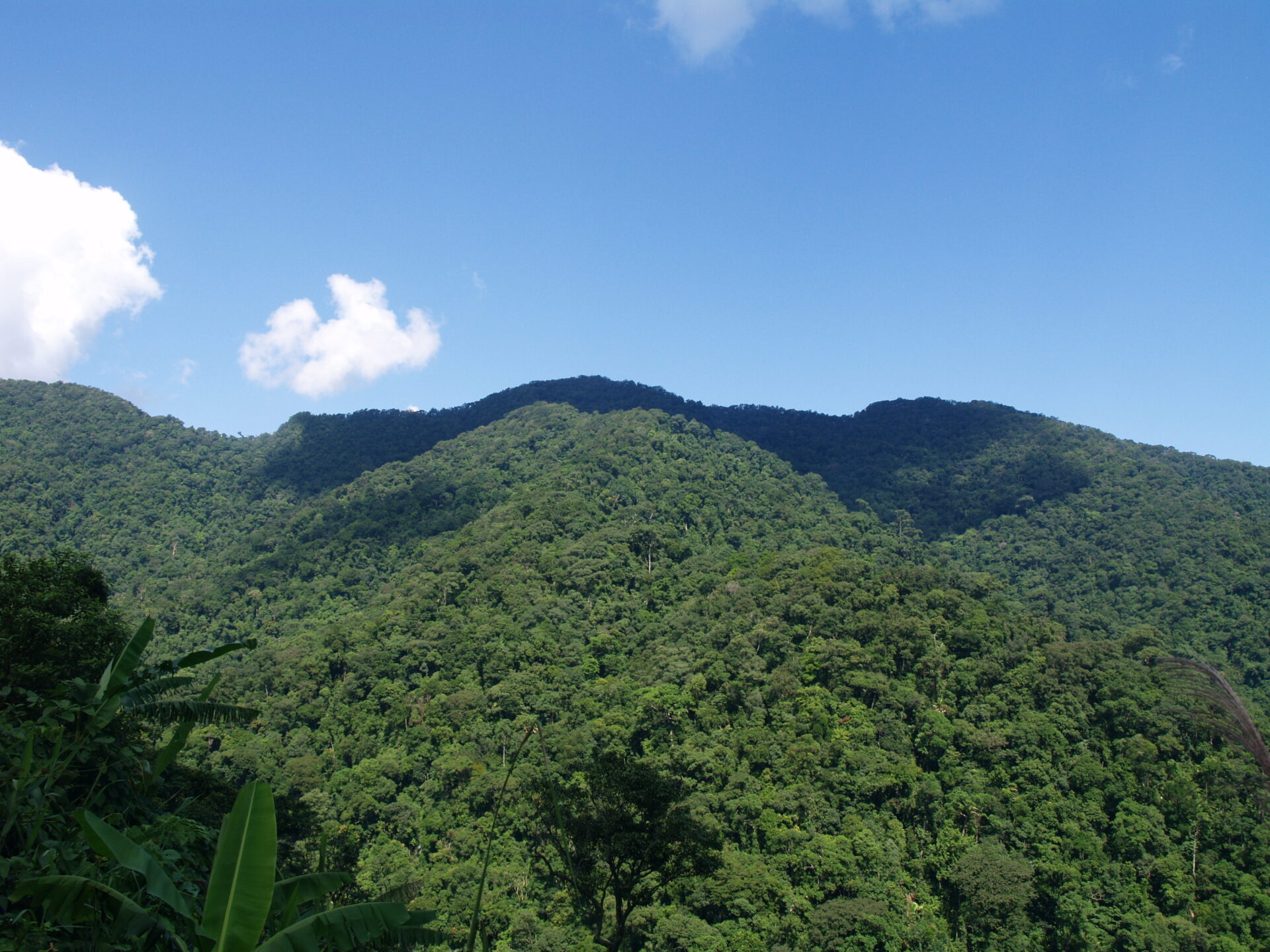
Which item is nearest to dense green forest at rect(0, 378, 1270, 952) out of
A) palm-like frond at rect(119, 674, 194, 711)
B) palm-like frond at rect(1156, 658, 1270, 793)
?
palm-like frond at rect(1156, 658, 1270, 793)

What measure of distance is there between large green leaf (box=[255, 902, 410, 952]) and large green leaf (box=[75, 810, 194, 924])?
17.1 inches

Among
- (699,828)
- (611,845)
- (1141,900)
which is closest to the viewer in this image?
(611,845)

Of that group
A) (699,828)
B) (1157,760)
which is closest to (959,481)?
(1157,760)

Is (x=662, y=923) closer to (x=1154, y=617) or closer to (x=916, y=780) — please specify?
(x=916, y=780)

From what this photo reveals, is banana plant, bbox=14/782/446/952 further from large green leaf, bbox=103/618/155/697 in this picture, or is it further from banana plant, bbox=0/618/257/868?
large green leaf, bbox=103/618/155/697

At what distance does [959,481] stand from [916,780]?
6622 cm

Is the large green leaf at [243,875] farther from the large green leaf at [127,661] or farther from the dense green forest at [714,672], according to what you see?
the large green leaf at [127,661]

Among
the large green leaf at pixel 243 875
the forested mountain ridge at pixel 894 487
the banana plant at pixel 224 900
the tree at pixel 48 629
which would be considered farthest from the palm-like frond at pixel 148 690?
the forested mountain ridge at pixel 894 487

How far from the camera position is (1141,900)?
81.3 ft

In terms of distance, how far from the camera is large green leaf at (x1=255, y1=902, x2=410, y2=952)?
3188mm

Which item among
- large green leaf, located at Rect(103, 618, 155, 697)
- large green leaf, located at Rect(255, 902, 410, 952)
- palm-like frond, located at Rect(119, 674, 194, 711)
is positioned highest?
large green leaf, located at Rect(103, 618, 155, 697)

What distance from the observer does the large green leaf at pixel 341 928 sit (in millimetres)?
3188

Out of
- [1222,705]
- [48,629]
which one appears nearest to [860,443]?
[48,629]

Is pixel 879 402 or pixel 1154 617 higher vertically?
pixel 879 402
